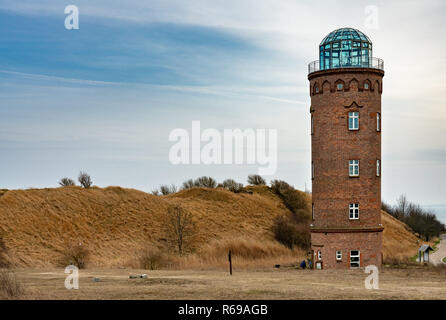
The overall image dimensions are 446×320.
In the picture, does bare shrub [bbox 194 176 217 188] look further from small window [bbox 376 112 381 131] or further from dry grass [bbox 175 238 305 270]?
small window [bbox 376 112 381 131]

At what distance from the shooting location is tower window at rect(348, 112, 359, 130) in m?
40.3

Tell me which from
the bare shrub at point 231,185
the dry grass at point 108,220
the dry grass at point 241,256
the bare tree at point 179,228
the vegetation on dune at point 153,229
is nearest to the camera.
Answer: the dry grass at point 241,256

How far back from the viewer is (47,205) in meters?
57.2

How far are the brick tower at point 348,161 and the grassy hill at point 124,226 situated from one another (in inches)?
312

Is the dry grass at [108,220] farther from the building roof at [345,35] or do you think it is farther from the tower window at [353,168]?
the building roof at [345,35]

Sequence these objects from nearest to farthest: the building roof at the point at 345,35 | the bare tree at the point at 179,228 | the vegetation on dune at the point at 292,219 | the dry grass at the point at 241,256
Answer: the building roof at the point at 345,35
the dry grass at the point at 241,256
the bare tree at the point at 179,228
the vegetation on dune at the point at 292,219

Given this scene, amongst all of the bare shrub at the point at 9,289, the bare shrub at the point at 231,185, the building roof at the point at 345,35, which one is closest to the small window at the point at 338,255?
the building roof at the point at 345,35

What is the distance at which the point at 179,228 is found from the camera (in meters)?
59.0

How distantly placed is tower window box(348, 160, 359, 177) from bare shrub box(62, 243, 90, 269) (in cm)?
2176

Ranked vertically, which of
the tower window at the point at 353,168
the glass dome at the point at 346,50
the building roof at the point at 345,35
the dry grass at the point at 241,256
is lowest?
the dry grass at the point at 241,256

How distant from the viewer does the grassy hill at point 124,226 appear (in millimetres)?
49250

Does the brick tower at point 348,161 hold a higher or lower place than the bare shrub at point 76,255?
higher

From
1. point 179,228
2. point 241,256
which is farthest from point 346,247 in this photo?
point 179,228

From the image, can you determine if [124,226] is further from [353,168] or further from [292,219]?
[353,168]
